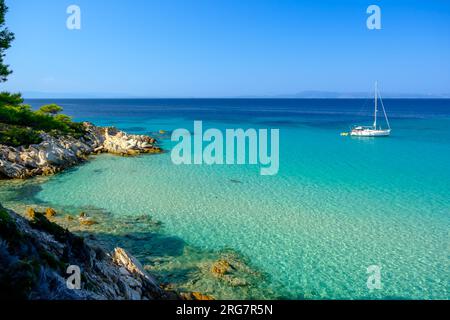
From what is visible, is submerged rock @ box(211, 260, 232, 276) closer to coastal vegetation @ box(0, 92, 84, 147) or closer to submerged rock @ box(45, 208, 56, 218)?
submerged rock @ box(45, 208, 56, 218)

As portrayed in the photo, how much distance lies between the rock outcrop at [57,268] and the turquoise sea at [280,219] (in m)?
1.72

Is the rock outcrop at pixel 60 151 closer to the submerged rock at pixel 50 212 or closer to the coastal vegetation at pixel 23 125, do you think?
the coastal vegetation at pixel 23 125

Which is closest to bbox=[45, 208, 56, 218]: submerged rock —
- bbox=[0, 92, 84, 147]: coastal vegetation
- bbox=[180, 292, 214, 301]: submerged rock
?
bbox=[180, 292, 214, 301]: submerged rock

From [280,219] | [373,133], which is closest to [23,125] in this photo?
[280,219]

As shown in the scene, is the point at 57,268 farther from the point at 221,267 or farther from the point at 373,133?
the point at 373,133

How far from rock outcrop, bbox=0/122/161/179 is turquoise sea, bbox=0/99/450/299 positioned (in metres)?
1.79

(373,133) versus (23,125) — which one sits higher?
(23,125)

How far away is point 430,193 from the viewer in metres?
22.8

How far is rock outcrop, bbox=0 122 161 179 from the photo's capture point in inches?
1043

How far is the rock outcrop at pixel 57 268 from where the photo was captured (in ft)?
21.9

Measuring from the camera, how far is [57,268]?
824cm

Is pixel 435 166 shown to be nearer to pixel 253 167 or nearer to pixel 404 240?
pixel 253 167

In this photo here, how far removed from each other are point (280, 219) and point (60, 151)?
22798 millimetres
